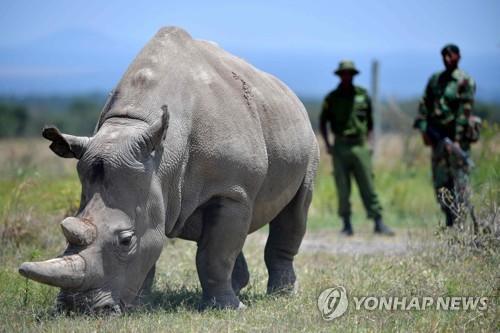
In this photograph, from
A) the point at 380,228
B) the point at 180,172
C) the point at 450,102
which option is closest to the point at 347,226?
the point at 380,228

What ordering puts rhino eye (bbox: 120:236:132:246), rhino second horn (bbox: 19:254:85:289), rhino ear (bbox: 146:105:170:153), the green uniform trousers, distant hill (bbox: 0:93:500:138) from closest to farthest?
rhino second horn (bbox: 19:254:85:289) < rhino eye (bbox: 120:236:132:246) < rhino ear (bbox: 146:105:170:153) < the green uniform trousers < distant hill (bbox: 0:93:500:138)

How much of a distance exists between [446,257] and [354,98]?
4.94 m

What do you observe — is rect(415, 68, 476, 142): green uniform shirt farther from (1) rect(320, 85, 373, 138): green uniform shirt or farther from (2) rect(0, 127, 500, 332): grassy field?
(1) rect(320, 85, 373, 138): green uniform shirt

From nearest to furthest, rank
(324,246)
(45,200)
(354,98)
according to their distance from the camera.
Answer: (45,200) → (324,246) → (354,98)

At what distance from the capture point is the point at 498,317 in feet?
21.3

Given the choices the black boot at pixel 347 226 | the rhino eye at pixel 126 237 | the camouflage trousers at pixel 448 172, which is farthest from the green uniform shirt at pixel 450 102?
the rhino eye at pixel 126 237

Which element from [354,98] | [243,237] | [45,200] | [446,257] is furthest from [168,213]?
[354,98]

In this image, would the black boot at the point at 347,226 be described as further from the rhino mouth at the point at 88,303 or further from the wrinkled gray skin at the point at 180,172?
the rhino mouth at the point at 88,303

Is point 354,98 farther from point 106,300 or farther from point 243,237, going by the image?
point 106,300

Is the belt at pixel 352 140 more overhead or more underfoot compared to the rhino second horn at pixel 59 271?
more overhead

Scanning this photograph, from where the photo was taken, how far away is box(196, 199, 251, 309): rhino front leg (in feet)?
23.7

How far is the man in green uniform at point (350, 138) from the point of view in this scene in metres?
13.2

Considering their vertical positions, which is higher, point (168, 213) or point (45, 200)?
point (168, 213)

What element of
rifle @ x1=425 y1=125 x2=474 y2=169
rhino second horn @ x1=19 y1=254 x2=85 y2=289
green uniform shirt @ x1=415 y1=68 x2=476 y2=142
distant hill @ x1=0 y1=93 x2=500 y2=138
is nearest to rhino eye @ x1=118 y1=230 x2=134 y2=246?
rhino second horn @ x1=19 y1=254 x2=85 y2=289
